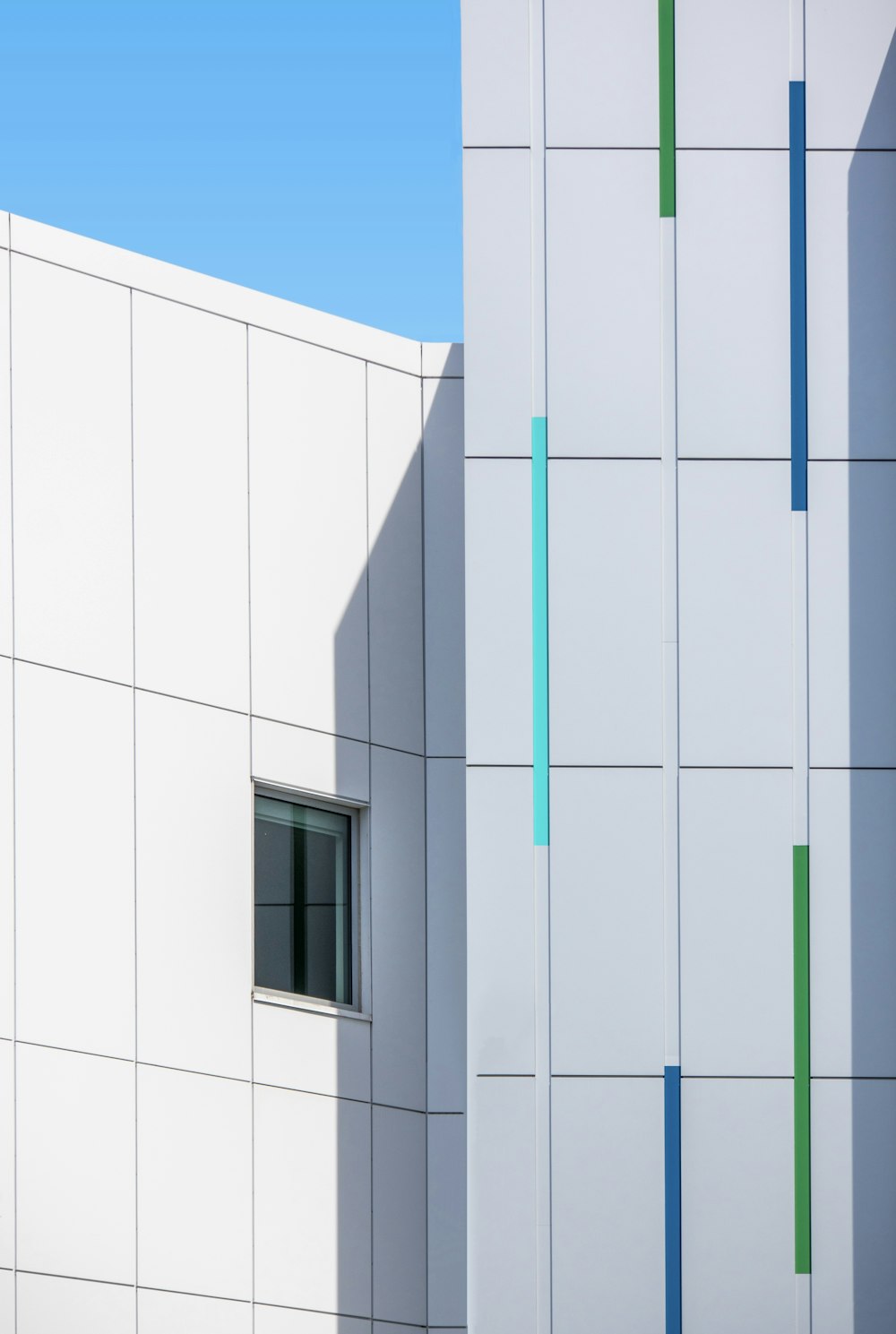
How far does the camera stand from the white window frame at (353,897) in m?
10.9

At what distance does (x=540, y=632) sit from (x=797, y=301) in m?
2.46

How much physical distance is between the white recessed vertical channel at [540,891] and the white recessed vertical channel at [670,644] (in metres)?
0.68

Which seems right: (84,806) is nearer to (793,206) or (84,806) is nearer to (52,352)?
(52,352)

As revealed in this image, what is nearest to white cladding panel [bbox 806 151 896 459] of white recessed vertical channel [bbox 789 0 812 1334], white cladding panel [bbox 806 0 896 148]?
white cladding panel [bbox 806 0 896 148]

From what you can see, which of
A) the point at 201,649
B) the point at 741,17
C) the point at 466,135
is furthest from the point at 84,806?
the point at 741,17

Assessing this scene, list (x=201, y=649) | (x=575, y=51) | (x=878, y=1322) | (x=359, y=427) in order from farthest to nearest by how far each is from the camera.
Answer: (x=359, y=427)
(x=201, y=649)
(x=575, y=51)
(x=878, y=1322)

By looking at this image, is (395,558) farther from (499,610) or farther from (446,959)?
(499,610)

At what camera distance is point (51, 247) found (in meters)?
9.95

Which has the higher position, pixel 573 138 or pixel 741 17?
pixel 741 17

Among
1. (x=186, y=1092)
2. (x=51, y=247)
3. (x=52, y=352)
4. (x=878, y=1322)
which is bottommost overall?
(x=878, y=1322)

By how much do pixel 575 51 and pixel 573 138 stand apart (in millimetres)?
533

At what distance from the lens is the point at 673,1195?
8164mm

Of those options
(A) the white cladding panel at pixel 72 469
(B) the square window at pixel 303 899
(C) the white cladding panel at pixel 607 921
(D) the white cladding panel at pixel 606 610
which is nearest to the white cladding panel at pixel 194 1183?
(B) the square window at pixel 303 899

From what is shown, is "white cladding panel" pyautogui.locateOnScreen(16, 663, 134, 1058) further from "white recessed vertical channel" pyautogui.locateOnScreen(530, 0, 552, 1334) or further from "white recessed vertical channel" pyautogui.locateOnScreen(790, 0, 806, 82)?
"white recessed vertical channel" pyautogui.locateOnScreen(790, 0, 806, 82)
